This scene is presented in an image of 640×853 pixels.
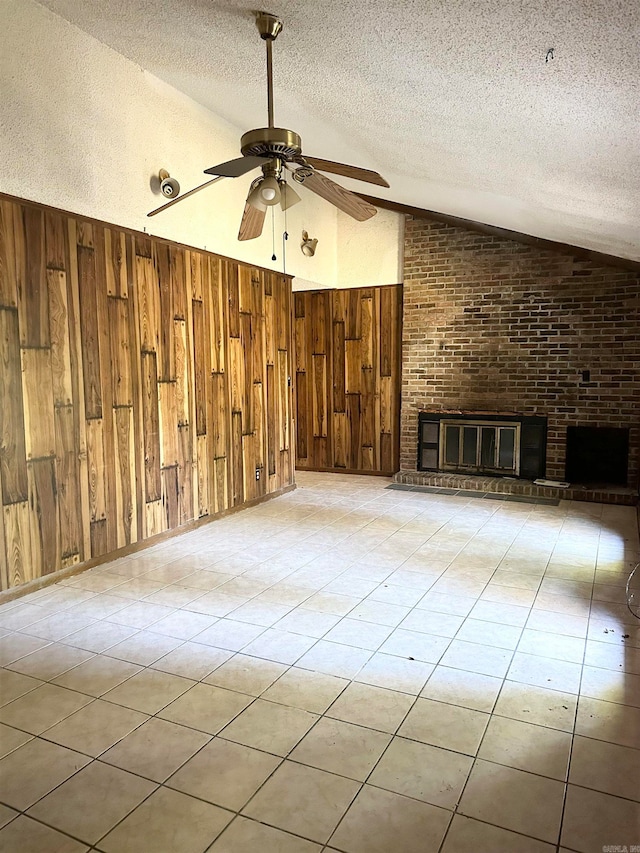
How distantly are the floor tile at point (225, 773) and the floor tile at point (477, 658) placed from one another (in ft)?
3.16

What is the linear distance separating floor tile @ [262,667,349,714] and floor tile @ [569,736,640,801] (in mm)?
870

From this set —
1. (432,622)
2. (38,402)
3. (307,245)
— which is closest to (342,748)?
(432,622)

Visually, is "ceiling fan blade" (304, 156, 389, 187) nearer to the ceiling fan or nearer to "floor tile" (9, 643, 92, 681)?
the ceiling fan

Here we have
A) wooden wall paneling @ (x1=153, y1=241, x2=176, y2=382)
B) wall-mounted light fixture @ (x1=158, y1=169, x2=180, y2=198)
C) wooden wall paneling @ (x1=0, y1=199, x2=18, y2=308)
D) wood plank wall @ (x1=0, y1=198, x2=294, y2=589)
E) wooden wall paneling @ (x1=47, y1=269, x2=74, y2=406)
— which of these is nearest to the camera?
wooden wall paneling @ (x1=0, y1=199, x2=18, y2=308)

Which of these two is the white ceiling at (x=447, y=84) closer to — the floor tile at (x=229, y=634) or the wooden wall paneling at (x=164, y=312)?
the wooden wall paneling at (x=164, y=312)

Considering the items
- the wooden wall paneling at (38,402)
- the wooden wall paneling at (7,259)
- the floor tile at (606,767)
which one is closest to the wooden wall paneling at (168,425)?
the wooden wall paneling at (38,402)

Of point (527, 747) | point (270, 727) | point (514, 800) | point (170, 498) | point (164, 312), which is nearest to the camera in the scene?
point (514, 800)

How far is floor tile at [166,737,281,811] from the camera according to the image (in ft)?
5.73

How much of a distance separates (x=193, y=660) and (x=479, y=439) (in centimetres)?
445

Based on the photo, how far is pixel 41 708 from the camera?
221 cm

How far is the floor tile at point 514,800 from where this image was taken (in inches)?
63.8

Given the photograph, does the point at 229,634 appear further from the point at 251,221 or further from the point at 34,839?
the point at 251,221

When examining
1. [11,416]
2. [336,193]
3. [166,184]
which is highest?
[166,184]

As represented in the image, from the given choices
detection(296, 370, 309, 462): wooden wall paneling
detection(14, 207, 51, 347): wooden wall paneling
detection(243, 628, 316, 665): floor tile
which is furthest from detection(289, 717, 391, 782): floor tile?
detection(296, 370, 309, 462): wooden wall paneling
